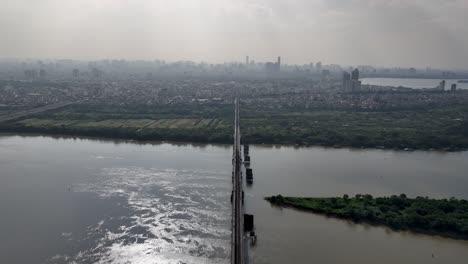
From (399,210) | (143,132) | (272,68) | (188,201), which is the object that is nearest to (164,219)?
(188,201)

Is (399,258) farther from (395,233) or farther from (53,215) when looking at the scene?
(53,215)

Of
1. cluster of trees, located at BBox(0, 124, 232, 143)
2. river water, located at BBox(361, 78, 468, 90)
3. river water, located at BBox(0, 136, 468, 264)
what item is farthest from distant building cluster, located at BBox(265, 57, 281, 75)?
river water, located at BBox(0, 136, 468, 264)

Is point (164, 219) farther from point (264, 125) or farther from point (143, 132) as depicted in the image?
point (264, 125)

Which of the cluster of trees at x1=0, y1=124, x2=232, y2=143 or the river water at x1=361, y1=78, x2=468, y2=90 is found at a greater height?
the river water at x1=361, y1=78, x2=468, y2=90

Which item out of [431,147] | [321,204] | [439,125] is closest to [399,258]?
[321,204]

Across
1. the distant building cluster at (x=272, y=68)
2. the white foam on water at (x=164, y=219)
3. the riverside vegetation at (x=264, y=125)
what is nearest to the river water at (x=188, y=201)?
the white foam on water at (x=164, y=219)

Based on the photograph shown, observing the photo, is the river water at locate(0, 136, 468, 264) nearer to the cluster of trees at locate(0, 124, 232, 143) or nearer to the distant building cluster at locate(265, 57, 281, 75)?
the cluster of trees at locate(0, 124, 232, 143)
